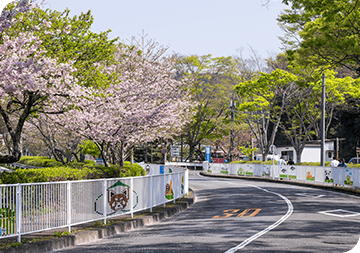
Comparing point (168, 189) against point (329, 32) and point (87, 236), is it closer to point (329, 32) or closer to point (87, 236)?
point (87, 236)

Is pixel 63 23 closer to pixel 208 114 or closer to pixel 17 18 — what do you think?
pixel 17 18

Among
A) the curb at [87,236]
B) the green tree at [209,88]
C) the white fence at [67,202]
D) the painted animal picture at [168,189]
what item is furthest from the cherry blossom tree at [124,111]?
the green tree at [209,88]

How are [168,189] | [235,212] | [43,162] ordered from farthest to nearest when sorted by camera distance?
[43,162] → [168,189] → [235,212]

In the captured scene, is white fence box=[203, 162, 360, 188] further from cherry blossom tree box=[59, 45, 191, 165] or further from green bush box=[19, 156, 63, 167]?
green bush box=[19, 156, 63, 167]

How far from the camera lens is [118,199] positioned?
451 inches

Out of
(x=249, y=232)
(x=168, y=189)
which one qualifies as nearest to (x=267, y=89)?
(x=168, y=189)

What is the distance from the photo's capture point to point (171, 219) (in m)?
13.3

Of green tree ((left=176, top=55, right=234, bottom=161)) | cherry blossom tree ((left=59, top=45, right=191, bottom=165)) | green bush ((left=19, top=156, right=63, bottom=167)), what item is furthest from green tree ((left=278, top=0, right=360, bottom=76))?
green tree ((left=176, top=55, right=234, bottom=161))

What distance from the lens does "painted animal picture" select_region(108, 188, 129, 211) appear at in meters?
11.1

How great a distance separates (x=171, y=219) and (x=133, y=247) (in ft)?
16.5

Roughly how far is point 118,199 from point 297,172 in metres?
21.2

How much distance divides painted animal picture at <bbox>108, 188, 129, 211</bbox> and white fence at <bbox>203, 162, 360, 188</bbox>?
51.1 ft

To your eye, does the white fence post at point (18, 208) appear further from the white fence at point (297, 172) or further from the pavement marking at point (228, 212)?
the white fence at point (297, 172)

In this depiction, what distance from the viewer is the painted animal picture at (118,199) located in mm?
11087
